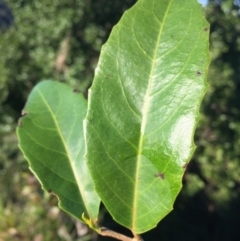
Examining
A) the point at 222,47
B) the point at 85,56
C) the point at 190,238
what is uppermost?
the point at 222,47

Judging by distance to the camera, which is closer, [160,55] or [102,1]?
[160,55]

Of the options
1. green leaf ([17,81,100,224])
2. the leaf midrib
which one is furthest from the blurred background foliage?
the leaf midrib

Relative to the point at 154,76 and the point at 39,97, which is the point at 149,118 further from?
the point at 39,97

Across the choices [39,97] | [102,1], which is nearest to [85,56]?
[102,1]

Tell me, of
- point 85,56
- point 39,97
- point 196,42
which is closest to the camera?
point 196,42

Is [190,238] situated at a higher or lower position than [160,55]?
lower

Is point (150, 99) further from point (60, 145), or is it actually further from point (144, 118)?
point (60, 145)

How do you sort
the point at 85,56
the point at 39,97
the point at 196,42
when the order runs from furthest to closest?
the point at 85,56
the point at 39,97
the point at 196,42
